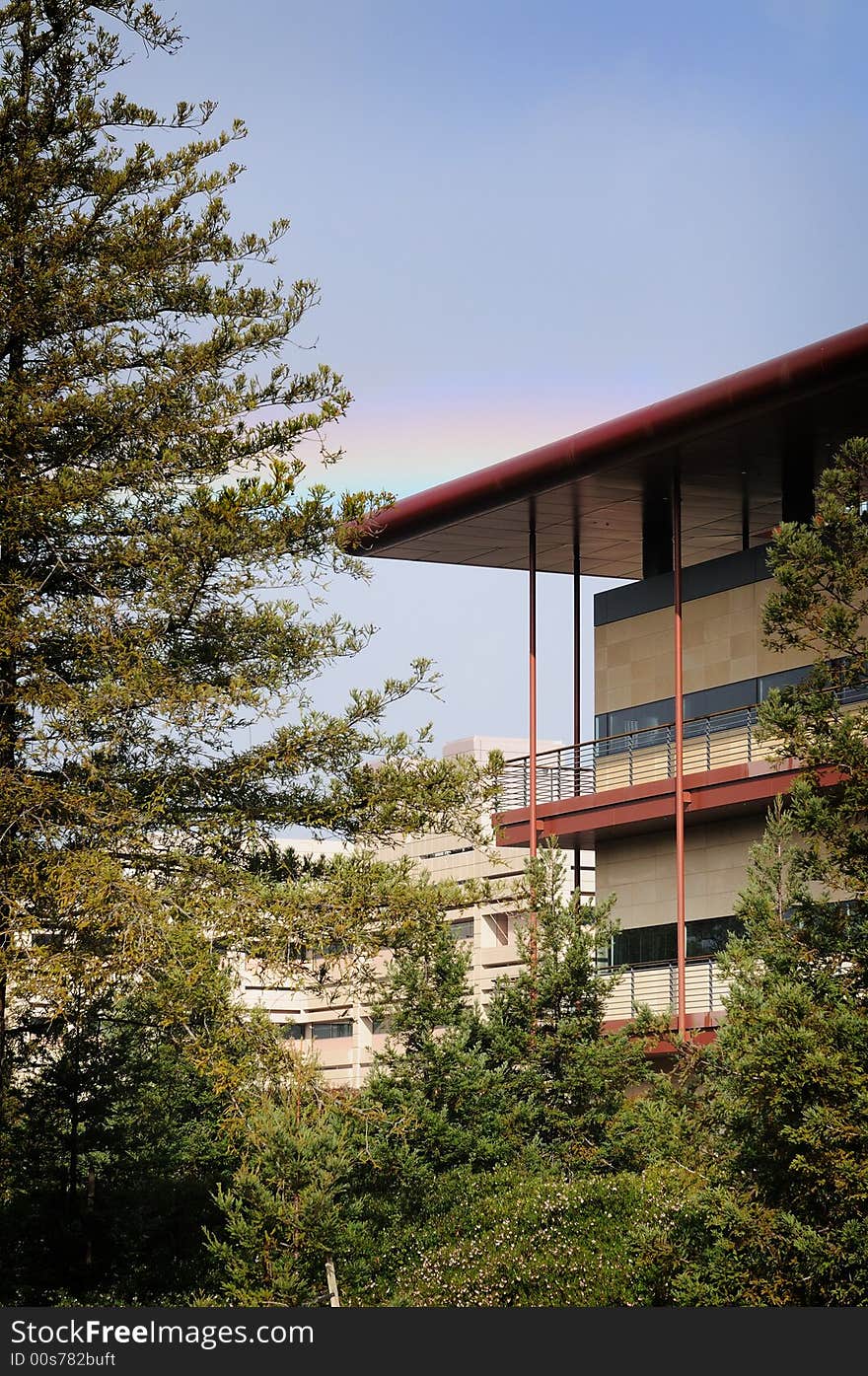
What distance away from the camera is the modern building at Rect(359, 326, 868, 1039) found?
29266 mm

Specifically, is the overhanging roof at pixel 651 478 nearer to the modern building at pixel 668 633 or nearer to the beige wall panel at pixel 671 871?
the modern building at pixel 668 633

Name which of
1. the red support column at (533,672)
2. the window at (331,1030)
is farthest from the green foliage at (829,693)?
the window at (331,1030)

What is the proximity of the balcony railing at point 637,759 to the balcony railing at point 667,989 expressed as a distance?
351 cm

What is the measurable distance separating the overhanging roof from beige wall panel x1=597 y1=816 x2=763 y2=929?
6.33 meters

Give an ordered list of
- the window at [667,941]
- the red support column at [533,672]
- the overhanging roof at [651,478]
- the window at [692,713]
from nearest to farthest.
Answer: the overhanging roof at [651,478] < the window at [692,713] < the window at [667,941] < the red support column at [533,672]

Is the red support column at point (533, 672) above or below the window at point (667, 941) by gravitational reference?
above

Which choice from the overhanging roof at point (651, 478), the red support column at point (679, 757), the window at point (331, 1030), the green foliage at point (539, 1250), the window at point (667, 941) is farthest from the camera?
the window at point (331, 1030)

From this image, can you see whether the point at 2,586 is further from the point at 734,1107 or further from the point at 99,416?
the point at 734,1107

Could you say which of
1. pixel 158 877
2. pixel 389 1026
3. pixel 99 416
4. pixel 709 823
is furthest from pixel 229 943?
pixel 709 823

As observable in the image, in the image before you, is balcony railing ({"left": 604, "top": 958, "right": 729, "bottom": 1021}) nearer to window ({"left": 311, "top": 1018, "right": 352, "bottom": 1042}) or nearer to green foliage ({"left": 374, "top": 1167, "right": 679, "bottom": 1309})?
green foliage ({"left": 374, "top": 1167, "right": 679, "bottom": 1309})

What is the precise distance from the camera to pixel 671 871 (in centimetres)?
3281

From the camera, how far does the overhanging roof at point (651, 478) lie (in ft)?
89.3

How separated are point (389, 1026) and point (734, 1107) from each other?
33.3 feet

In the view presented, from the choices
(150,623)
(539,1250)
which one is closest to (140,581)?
(150,623)
